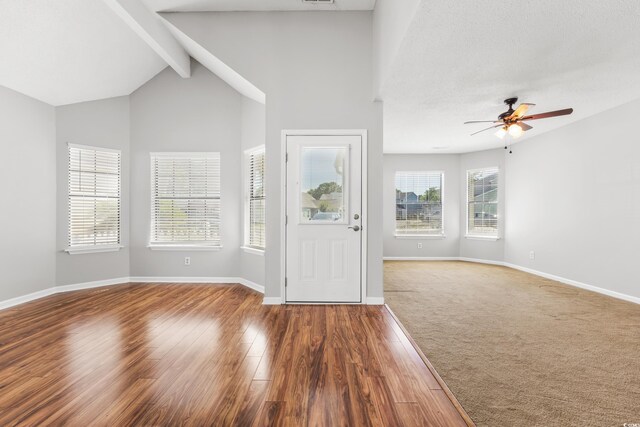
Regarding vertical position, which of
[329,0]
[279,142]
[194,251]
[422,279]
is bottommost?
[422,279]

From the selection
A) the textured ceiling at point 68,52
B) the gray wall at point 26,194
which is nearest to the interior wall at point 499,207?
the textured ceiling at point 68,52

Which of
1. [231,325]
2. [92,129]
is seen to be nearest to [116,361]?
[231,325]

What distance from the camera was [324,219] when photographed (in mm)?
3691

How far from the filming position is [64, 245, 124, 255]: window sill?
14.1 ft

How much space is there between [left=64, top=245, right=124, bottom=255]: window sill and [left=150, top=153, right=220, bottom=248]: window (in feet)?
1.79

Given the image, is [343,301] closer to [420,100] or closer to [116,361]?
[116,361]

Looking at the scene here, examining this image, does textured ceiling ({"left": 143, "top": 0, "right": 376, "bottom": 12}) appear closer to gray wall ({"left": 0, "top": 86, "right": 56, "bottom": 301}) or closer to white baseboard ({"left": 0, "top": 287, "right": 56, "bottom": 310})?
gray wall ({"left": 0, "top": 86, "right": 56, "bottom": 301})

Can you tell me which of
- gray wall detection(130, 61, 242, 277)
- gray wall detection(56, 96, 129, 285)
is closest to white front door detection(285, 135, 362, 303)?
gray wall detection(130, 61, 242, 277)

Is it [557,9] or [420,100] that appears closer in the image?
[557,9]

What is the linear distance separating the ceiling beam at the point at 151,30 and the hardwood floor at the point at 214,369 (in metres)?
3.31

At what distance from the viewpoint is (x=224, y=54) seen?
370 centimetres

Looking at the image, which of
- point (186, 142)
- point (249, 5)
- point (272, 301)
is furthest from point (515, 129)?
Answer: point (186, 142)

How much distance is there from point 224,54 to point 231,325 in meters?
3.30

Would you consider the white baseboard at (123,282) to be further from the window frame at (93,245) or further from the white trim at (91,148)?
the white trim at (91,148)
